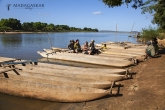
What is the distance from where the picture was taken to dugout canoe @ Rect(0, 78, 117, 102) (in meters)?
5.64

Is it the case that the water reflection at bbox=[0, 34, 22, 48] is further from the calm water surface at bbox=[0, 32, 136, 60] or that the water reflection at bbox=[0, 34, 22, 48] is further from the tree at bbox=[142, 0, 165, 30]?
the tree at bbox=[142, 0, 165, 30]

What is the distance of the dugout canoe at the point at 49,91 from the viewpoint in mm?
5641

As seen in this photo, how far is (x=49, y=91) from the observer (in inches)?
234

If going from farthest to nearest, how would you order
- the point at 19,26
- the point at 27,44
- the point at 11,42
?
the point at 19,26 < the point at 11,42 < the point at 27,44

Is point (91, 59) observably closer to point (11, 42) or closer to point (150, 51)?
point (150, 51)

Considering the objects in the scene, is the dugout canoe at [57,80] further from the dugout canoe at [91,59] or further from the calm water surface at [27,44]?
the calm water surface at [27,44]

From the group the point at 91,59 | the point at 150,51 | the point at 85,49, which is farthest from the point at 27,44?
the point at 150,51

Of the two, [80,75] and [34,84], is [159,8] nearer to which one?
[80,75]

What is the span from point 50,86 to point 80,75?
5.90 ft

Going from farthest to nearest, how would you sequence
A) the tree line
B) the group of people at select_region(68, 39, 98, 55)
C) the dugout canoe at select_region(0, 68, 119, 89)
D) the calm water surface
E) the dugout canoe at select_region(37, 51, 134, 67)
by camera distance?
the tree line, the calm water surface, the group of people at select_region(68, 39, 98, 55), the dugout canoe at select_region(37, 51, 134, 67), the dugout canoe at select_region(0, 68, 119, 89)

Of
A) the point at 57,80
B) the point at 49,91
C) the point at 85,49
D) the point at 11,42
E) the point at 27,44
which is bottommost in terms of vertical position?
the point at 49,91

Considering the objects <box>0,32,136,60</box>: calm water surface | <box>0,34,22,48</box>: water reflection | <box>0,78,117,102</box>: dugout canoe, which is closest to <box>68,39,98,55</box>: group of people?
<box>0,32,136,60</box>: calm water surface

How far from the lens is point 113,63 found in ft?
38.4

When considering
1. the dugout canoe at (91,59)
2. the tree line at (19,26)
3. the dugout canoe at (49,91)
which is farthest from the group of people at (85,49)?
the tree line at (19,26)
